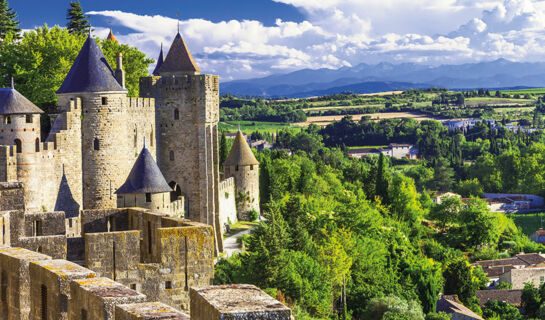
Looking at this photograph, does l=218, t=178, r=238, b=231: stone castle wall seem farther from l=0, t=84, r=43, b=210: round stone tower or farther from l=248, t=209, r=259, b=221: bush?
l=0, t=84, r=43, b=210: round stone tower

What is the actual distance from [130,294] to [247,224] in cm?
4808

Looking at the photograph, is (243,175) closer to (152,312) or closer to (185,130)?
(185,130)

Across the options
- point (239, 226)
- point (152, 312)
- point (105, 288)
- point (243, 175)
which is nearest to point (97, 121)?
point (239, 226)

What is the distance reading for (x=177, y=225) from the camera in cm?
1630

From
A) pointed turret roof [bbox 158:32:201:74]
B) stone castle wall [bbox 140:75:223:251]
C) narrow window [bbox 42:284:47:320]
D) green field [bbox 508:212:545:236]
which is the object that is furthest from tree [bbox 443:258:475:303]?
narrow window [bbox 42:284:47:320]

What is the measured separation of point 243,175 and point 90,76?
23.5 meters

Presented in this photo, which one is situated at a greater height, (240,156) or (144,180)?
(144,180)

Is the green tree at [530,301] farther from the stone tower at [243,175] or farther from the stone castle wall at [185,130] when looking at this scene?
the stone castle wall at [185,130]

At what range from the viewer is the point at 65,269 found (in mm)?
10617

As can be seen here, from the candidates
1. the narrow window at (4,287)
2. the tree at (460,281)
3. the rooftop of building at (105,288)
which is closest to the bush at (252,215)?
the tree at (460,281)

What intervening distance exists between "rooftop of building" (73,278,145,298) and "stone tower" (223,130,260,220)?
159ft

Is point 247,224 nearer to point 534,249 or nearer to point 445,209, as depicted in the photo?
point 445,209

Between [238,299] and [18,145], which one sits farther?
[18,145]

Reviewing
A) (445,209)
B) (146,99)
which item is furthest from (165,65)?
(445,209)
